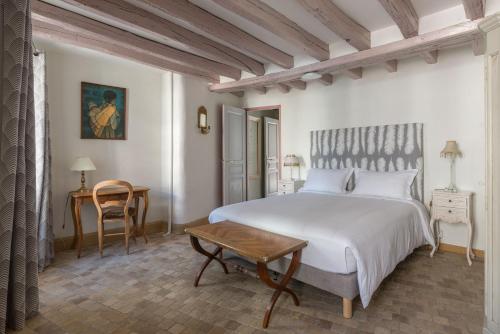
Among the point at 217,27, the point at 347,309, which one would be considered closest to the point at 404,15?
the point at 217,27

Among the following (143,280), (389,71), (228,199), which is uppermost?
(389,71)

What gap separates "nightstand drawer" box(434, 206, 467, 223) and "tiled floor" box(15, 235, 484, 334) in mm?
465

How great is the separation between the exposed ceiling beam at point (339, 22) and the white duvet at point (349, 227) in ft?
5.71

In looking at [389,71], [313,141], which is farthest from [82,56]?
[389,71]

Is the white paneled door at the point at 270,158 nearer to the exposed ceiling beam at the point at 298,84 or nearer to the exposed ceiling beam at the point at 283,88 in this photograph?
the exposed ceiling beam at the point at 283,88

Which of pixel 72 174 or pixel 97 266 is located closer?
pixel 97 266

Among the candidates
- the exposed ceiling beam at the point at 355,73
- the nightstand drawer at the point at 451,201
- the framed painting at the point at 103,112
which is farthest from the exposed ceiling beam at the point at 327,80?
the framed painting at the point at 103,112

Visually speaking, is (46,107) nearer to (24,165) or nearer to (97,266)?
(24,165)

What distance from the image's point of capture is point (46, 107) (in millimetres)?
2977

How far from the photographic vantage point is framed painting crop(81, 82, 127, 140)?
11.9 feet

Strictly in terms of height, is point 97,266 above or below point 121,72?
below

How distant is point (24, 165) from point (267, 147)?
496 centimetres

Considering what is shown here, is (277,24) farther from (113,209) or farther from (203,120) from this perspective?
(113,209)

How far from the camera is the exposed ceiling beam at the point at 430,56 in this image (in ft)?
10.3
